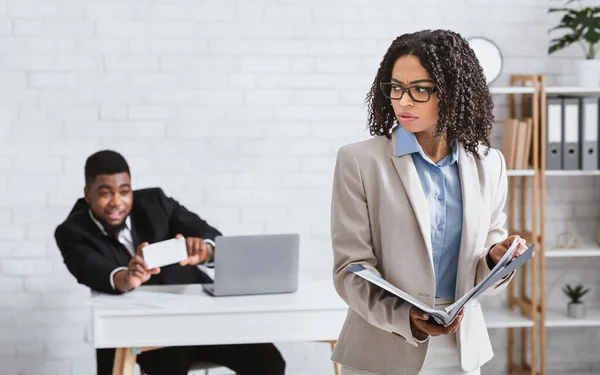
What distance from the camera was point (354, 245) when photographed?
4.57 feet

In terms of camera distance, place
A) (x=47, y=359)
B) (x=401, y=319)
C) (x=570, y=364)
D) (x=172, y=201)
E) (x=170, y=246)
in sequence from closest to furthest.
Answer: (x=401, y=319)
(x=170, y=246)
(x=172, y=201)
(x=47, y=359)
(x=570, y=364)

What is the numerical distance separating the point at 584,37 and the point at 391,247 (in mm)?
2660

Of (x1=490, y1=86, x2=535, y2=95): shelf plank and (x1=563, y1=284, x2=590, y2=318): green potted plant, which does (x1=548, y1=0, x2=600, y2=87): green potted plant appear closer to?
(x1=490, y1=86, x2=535, y2=95): shelf plank

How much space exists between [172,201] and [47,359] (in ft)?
3.23

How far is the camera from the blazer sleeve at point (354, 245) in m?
1.36

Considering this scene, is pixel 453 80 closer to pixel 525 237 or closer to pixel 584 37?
pixel 584 37

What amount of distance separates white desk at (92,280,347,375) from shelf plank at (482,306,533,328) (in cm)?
123

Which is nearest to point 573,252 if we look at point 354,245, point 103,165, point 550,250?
point 550,250

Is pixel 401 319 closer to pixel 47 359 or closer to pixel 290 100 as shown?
pixel 290 100

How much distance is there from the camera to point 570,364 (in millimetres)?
4090

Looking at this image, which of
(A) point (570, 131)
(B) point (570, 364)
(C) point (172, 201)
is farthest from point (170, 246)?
(B) point (570, 364)

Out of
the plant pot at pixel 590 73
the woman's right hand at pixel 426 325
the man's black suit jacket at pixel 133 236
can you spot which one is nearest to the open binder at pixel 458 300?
the woman's right hand at pixel 426 325

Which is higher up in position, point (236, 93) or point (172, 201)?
point (236, 93)

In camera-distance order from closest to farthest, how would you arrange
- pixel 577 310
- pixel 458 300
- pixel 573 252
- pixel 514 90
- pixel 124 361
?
pixel 458 300
pixel 124 361
pixel 514 90
pixel 573 252
pixel 577 310
